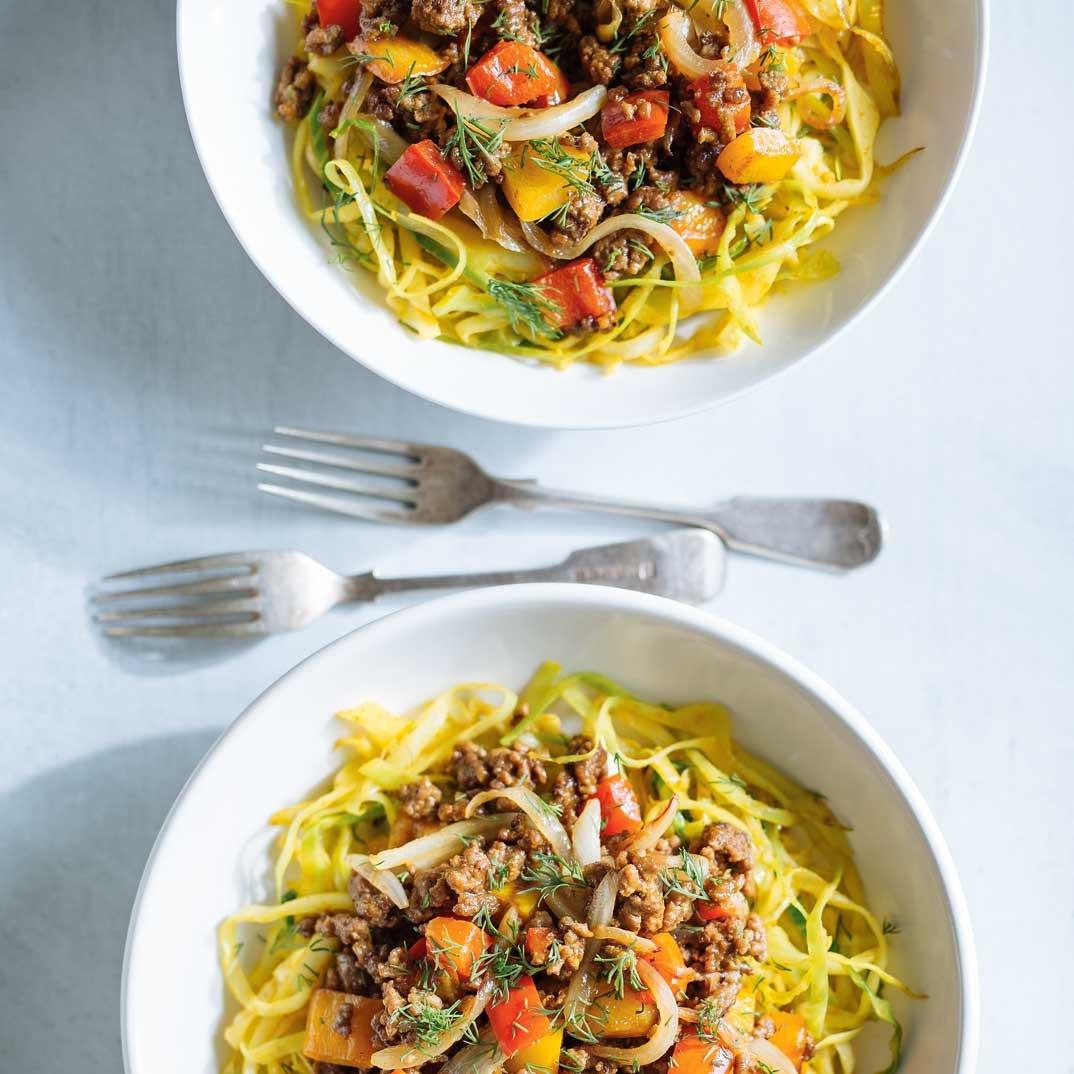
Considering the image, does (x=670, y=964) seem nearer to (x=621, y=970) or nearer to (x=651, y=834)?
(x=621, y=970)

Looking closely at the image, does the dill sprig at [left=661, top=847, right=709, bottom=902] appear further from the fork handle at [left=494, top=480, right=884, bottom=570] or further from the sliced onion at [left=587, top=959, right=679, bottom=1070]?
the fork handle at [left=494, top=480, right=884, bottom=570]

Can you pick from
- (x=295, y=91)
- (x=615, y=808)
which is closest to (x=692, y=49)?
(x=295, y=91)

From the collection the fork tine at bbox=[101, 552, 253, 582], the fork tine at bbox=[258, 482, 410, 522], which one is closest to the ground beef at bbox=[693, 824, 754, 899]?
the fork tine at bbox=[258, 482, 410, 522]

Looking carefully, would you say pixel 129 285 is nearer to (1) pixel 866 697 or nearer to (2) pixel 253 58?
(2) pixel 253 58

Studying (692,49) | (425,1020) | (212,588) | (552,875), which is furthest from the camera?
(212,588)

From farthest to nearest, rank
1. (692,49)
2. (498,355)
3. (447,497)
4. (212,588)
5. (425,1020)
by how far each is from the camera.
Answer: (447,497), (212,588), (498,355), (692,49), (425,1020)

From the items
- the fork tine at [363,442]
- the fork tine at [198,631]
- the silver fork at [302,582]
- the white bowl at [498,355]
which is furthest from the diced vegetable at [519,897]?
the fork tine at [363,442]
